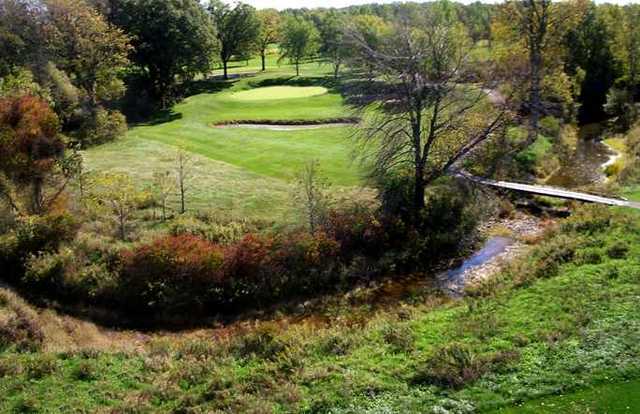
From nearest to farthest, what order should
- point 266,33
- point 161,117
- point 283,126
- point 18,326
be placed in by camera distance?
1. point 18,326
2. point 283,126
3. point 161,117
4. point 266,33

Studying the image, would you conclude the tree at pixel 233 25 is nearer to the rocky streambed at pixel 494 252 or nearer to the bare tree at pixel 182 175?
the bare tree at pixel 182 175

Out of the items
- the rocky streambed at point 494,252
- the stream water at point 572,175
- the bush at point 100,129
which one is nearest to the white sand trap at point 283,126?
the bush at point 100,129

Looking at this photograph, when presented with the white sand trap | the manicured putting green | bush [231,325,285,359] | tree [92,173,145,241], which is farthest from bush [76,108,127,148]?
bush [231,325,285,359]

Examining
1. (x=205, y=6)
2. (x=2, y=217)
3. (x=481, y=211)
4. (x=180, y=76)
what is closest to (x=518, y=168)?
(x=481, y=211)

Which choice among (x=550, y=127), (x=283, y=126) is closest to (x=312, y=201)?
(x=283, y=126)

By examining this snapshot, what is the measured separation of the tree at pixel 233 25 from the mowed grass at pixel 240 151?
15023 mm

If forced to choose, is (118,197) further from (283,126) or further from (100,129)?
(283,126)

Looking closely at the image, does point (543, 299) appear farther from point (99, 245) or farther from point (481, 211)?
point (99, 245)

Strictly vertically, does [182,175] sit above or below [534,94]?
below

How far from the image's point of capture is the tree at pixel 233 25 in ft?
229

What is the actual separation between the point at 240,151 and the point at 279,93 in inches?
884

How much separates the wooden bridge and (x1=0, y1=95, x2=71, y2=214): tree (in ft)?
Result: 64.3

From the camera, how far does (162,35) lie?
1966 inches

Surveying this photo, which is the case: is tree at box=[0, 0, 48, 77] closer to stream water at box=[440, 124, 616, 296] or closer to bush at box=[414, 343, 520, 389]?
stream water at box=[440, 124, 616, 296]
